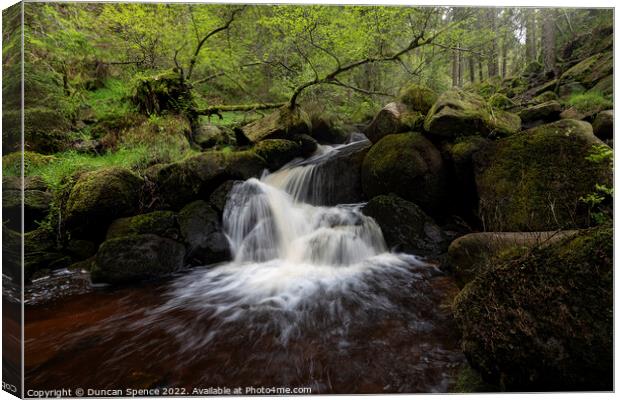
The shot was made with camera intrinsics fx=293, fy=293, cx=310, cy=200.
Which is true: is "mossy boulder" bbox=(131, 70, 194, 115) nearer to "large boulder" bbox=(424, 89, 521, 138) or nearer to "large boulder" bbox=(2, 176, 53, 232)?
"large boulder" bbox=(2, 176, 53, 232)

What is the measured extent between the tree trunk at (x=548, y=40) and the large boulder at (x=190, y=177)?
200 inches

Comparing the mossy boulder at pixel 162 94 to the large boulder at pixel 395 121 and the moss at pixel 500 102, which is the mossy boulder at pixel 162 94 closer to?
the large boulder at pixel 395 121

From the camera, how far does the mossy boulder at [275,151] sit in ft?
21.8

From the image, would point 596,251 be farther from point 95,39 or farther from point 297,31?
point 95,39

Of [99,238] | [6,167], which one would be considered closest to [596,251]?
[6,167]

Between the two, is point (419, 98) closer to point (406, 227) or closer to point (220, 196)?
point (406, 227)

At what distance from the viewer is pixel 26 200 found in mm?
3855

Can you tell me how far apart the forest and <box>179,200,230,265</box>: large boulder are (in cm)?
3

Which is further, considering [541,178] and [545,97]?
[545,97]

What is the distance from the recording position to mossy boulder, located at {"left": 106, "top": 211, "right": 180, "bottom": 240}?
450 centimetres

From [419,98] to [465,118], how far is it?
1.31 meters

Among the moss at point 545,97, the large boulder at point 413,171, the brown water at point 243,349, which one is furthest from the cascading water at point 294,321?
the moss at point 545,97

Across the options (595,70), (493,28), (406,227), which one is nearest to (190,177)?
(406,227)

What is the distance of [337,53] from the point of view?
5.18 meters
